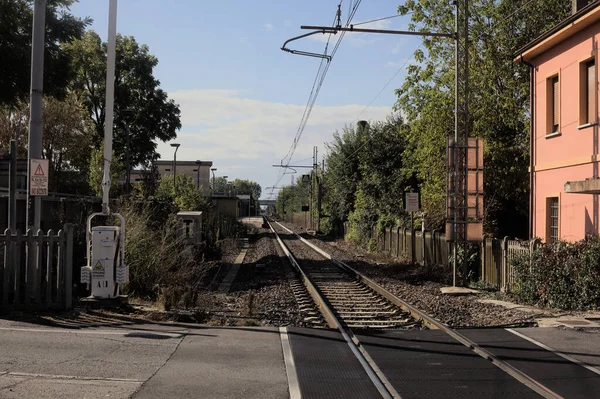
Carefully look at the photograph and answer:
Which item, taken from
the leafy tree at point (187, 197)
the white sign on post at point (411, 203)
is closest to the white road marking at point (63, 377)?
the white sign on post at point (411, 203)

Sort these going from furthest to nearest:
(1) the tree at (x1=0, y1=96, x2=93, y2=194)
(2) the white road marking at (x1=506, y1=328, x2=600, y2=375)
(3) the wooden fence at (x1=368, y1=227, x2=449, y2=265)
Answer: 1. (1) the tree at (x1=0, y1=96, x2=93, y2=194)
2. (3) the wooden fence at (x1=368, y1=227, x2=449, y2=265)
3. (2) the white road marking at (x1=506, y1=328, x2=600, y2=375)

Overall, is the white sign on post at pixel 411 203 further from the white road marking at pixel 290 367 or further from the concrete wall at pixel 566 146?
the white road marking at pixel 290 367

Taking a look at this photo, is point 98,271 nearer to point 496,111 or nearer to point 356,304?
point 356,304

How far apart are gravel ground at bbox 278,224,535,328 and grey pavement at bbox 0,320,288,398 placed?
14.2 feet

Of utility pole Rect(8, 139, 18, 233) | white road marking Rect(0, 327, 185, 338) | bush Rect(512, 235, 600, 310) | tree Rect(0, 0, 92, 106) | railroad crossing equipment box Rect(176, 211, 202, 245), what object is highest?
tree Rect(0, 0, 92, 106)

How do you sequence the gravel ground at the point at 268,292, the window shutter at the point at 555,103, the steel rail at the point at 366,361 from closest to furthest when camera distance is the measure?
the steel rail at the point at 366,361
the gravel ground at the point at 268,292
the window shutter at the point at 555,103

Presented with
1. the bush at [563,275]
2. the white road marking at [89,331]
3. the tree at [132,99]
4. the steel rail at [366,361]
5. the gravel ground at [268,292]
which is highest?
the tree at [132,99]

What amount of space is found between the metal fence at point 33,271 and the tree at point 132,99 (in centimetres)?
3937

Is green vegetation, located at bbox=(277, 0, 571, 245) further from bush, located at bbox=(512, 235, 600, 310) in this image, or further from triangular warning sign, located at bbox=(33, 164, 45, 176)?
triangular warning sign, located at bbox=(33, 164, 45, 176)

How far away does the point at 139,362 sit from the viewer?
688cm

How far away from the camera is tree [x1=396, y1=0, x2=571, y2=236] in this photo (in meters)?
26.2

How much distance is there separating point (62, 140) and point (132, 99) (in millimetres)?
10732

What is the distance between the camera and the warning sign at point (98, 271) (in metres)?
10.4

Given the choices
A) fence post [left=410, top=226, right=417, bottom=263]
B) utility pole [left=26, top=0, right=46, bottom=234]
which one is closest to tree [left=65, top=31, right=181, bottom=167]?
fence post [left=410, top=226, right=417, bottom=263]
